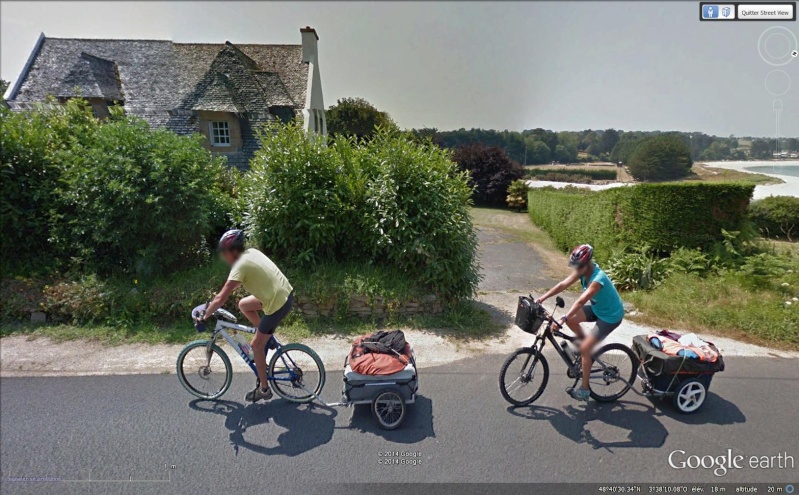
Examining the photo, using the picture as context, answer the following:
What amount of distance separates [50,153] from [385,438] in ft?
23.2

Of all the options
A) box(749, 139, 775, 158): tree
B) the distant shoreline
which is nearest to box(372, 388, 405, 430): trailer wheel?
the distant shoreline

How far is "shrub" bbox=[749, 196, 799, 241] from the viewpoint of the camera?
31.8ft

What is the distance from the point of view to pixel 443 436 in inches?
116

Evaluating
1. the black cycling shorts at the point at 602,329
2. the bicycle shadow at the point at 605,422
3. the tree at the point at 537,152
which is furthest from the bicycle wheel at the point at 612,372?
the tree at the point at 537,152

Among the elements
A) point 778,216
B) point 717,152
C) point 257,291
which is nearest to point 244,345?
point 257,291

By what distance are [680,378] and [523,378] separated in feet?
4.83

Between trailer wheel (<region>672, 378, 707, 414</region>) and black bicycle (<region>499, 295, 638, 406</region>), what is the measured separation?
1.23 feet

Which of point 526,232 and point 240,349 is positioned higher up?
point 240,349

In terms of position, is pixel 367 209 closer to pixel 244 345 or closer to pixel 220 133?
pixel 244 345

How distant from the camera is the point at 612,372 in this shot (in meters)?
3.44

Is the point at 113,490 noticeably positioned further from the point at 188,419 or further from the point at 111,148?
the point at 111,148

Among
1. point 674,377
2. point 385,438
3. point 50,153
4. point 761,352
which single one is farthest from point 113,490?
point 761,352

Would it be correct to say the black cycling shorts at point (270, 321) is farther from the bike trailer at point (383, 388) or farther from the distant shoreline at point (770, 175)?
the distant shoreline at point (770, 175)

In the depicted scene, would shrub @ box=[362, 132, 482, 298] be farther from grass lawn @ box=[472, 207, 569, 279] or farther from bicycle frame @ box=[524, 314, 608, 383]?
bicycle frame @ box=[524, 314, 608, 383]
